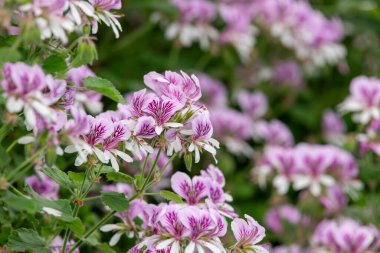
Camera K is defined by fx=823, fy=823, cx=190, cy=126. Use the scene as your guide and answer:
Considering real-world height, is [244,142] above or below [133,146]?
below

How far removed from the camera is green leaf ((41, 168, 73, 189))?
1327mm

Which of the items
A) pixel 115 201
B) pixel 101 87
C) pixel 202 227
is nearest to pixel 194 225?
pixel 202 227

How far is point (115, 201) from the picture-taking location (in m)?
1.33

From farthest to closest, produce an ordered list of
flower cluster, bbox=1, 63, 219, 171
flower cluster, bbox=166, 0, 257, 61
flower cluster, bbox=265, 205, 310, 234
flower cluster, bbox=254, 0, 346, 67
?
flower cluster, bbox=254, 0, 346, 67
flower cluster, bbox=166, 0, 257, 61
flower cluster, bbox=265, 205, 310, 234
flower cluster, bbox=1, 63, 219, 171

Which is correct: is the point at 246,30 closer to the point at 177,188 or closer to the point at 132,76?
the point at 132,76

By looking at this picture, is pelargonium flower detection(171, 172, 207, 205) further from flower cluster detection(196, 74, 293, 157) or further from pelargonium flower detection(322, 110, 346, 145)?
pelargonium flower detection(322, 110, 346, 145)

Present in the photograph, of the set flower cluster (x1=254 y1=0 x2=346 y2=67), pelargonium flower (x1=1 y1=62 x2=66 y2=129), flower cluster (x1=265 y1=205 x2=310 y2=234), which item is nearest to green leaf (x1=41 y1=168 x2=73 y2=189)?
pelargonium flower (x1=1 y1=62 x2=66 y2=129)

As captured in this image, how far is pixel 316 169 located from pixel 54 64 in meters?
1.39

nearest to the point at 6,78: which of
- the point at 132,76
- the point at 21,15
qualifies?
the point at 21,15

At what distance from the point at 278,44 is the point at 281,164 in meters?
0.88

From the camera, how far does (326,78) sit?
3619 millimetres

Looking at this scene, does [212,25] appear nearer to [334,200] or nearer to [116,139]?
[334,200]

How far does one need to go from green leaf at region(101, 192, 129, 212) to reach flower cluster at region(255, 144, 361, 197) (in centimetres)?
119

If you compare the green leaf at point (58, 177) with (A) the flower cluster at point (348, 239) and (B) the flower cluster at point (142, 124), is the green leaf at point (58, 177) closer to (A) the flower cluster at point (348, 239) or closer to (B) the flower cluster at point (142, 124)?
(B) the flower cluster at point (142, 124)
